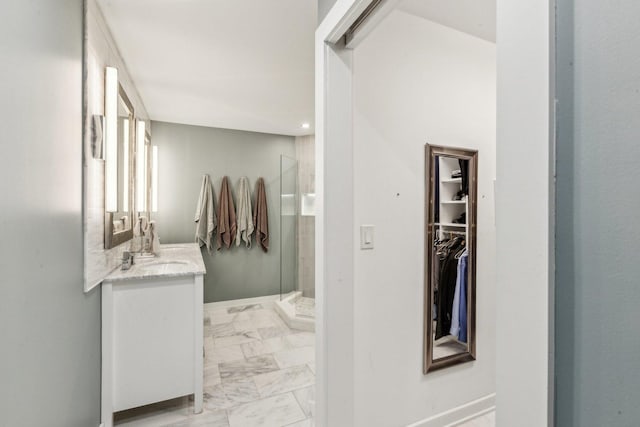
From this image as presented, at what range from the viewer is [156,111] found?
3359 mm

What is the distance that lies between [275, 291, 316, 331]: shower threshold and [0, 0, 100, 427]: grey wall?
81.9 inches

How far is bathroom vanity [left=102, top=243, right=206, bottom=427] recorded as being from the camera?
1739 mm

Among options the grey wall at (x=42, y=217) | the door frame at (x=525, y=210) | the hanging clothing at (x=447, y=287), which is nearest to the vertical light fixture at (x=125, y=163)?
the grey wall at (x=42, y=217)

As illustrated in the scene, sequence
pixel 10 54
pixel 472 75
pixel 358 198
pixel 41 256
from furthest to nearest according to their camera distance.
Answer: pixel 472 75 → pixel 358 198 → pixel 41 256 → pixel 10 54

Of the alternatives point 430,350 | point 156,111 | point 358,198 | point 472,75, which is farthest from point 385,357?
point 156,111

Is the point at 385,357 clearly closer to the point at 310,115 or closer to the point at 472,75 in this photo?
the point at 472,75

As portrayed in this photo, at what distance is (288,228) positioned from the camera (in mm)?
4129

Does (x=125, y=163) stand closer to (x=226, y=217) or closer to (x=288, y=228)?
(x=226, y=217)

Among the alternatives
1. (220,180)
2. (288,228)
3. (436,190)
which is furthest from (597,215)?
(220,180)

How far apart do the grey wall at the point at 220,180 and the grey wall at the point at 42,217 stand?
2496mm

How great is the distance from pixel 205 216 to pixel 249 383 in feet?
7.66

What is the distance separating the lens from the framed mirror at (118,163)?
1.74 meters

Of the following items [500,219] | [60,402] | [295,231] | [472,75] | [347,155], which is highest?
[472,75]

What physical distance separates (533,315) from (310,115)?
332 cm
